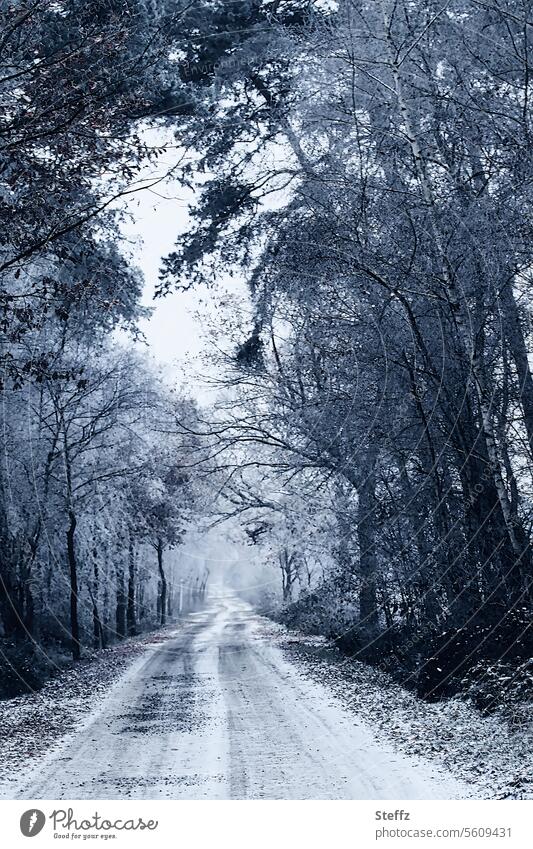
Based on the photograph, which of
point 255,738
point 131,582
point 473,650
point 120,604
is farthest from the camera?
point 120,604

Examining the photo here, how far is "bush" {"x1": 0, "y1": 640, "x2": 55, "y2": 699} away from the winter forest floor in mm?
289

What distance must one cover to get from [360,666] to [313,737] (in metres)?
3.93

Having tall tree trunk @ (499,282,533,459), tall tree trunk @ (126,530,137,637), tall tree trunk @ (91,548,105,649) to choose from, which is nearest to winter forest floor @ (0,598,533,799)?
tall tree trunk @ (499,282,533,459)

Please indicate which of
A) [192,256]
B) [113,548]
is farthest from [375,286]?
[113,548]

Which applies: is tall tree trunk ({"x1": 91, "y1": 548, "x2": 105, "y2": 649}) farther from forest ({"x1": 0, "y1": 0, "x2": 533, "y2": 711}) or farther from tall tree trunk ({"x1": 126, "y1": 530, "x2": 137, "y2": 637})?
forest ({"x1": 0, "y1": 0, "x2": 533, "y2": 711})

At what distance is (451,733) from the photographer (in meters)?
5.78

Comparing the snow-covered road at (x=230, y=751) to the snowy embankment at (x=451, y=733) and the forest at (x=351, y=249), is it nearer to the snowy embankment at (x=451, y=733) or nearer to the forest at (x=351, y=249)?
the snowy embankment at (x=451, y=733)

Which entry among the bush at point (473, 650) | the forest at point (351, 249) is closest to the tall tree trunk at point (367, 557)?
the forest at point (351, 249)

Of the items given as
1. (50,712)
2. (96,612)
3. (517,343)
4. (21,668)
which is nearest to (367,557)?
(517,343)

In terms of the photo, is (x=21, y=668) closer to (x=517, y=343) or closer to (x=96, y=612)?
(x=517, y=343)

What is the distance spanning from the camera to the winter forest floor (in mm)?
4840

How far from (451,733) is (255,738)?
1804 millimetres

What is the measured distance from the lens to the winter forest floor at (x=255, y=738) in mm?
4840
